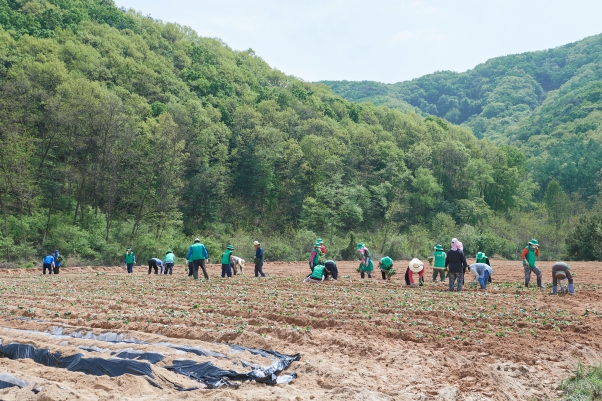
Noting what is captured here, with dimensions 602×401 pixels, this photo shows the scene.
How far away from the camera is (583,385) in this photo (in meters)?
8.12

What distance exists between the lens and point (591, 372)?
8.63 m

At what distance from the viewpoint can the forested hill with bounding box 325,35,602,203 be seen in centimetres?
8100

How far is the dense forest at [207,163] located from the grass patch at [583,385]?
108 feet

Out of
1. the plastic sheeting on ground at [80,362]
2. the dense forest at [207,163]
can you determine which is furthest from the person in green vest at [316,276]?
the dense forest at [207,163]

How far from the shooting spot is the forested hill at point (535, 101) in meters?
81.0

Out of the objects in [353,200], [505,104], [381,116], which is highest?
[505,104]

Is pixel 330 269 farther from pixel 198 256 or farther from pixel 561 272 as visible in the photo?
pixel 561 272

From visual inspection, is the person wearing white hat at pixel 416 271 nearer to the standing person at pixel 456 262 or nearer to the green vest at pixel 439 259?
the green vest at pixel 439 259

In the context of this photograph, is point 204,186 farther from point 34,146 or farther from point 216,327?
point 216,327

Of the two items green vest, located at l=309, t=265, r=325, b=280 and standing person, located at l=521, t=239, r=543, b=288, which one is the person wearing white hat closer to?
green vest, located at l=309, t=265, r=325, b=280

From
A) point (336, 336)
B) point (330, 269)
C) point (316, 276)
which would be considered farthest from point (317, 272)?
point (336, 336)

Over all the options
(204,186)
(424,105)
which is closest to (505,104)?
(424,105)

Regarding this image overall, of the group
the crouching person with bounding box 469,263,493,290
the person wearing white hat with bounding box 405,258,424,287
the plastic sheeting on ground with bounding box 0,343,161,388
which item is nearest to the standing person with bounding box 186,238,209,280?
the person wearing white hat with bounding box 405,258,424,287

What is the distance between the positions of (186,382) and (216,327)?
355 centimetres
